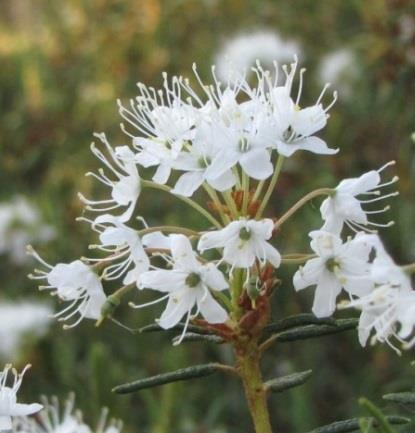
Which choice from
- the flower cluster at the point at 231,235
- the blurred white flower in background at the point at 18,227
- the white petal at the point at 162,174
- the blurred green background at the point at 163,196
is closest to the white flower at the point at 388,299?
the flower cluster at the point at 231,235

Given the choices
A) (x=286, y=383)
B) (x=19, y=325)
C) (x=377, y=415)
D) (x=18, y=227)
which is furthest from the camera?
(x=18, y=227)

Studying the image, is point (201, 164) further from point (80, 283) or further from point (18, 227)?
point (18, 227)

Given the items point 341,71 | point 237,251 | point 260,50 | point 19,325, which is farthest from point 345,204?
point 260,50

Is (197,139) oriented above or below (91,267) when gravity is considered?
above

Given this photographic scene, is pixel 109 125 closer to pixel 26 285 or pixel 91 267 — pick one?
pixel 26 285

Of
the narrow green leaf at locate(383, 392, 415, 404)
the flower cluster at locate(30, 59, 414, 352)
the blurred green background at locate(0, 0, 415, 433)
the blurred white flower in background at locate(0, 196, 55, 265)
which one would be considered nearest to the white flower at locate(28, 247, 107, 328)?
the flower cluster at locate(30, 59, 414, 352)

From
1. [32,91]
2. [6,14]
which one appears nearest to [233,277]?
[32,91]

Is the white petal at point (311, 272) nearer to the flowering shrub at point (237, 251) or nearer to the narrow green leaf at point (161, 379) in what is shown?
the flowering shrub at point (237, 251)
